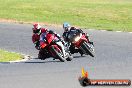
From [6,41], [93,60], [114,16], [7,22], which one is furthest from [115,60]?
[114,16]

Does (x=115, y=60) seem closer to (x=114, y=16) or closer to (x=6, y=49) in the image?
(x=6, y=49)

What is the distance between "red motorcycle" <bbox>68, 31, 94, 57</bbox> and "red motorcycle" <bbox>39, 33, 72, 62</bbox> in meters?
1.67

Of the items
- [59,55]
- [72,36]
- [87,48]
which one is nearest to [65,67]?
[59,55]

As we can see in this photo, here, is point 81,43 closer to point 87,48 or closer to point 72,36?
point 87,48

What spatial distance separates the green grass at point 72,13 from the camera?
134 feet

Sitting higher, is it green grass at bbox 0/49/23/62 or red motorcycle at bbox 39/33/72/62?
red motorcycle at bbox 39/33/72/62

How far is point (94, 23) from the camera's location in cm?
4078

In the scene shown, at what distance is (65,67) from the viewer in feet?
62.4

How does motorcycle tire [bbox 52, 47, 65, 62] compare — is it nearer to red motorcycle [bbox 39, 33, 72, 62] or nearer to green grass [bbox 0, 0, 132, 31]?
red motorcycle [bbox 39, 33, 72, 62]

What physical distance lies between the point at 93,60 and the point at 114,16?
2343cm

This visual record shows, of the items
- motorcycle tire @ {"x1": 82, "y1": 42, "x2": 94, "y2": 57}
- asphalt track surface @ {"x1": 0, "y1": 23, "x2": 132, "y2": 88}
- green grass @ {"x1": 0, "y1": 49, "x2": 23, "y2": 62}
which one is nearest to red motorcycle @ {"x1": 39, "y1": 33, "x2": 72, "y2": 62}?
asphalt track surface @ {"x1": 0, "y1": 23, "x2": 132, "y2": 88}

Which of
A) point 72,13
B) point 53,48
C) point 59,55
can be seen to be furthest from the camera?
point 72,13

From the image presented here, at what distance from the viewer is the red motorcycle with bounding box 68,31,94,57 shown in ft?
76.1

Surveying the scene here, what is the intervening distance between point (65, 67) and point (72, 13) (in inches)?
1088
